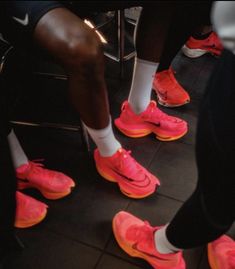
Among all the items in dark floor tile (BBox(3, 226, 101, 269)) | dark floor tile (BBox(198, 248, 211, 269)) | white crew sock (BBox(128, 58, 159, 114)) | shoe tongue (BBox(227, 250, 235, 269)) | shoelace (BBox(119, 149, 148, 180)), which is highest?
white crew sock (BBox(128, 58, 159, 114))

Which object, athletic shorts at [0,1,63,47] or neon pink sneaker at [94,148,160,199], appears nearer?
athletic shorts at [0,1,63,47]

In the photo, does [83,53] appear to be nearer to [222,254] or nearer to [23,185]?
[23,185]

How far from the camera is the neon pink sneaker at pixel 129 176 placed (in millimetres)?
1238

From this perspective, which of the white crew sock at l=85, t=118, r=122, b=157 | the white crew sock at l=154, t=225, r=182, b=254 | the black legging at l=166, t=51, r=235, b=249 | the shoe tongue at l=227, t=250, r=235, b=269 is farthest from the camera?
the white crew sock at l=85, t=118, r=122, b=157

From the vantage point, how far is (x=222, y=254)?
102 cm

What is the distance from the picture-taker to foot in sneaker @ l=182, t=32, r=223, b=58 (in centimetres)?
201

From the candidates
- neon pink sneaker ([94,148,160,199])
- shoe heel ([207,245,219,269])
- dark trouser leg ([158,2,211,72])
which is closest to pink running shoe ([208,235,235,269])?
shoe heel ([207,245,219,269])

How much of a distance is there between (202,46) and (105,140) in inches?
48.4

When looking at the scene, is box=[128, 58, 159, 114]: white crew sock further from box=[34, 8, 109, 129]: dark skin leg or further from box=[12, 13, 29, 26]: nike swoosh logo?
box=[12, 13, 29, 26]: nike swoosh logo

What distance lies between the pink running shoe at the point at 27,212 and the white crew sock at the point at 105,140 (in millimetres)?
325

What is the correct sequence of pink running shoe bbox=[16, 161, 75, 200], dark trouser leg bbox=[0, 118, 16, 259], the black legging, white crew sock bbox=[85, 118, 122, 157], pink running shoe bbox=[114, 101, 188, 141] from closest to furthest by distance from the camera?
the black legging < dark trouser leg bbox=[0, 118, 16, 259] < white crew sock bbox=[85, 118, 122, 157] < pink running shoe bbox=[16, 161, 75, 200] < pink running shoe bbox=[114, 101, 188, 141]

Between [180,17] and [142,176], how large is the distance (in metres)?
0.72

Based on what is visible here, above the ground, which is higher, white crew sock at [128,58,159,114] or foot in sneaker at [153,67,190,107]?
white crew sock at [128,58,159,114]

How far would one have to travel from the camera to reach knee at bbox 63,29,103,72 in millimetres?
803
